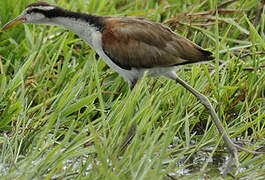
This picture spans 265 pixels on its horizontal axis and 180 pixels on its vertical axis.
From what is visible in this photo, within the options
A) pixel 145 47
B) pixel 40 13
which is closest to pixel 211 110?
pixel 145 47

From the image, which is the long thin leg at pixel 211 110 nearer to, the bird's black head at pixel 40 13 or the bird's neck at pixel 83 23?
the bird's neck at pixel 83 23

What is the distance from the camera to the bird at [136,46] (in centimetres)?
398

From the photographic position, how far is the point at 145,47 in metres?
4.04

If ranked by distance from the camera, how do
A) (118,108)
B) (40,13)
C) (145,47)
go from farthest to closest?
(40,13) < (145,47) < (118,108)

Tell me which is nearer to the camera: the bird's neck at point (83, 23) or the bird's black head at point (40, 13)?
the bird's neck at point (83, 23)

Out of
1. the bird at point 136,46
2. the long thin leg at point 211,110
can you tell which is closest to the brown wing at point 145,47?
the bird at point 136,46

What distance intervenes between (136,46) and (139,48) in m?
0.03

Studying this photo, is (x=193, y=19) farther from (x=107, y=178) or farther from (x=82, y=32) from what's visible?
(x=107, y=178)

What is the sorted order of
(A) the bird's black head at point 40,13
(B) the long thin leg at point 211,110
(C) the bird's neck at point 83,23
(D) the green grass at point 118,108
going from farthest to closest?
1. (A) the bird's black head at point 40,13
2. (C) the bird's neck at point 83,23
3. (B) the long thin leg at point 211,110
4. (D) the green grass at point 118,108

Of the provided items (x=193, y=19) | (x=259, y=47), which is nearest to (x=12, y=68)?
(x=193, y=19)

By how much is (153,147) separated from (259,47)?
2.35m

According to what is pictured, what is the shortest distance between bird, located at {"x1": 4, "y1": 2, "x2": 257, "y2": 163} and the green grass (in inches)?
4.3

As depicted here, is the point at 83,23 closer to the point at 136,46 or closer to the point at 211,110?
the point at 136,46

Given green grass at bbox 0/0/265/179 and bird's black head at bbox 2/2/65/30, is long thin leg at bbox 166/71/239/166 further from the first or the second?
bird's black head at bbox 2/2/65/30
